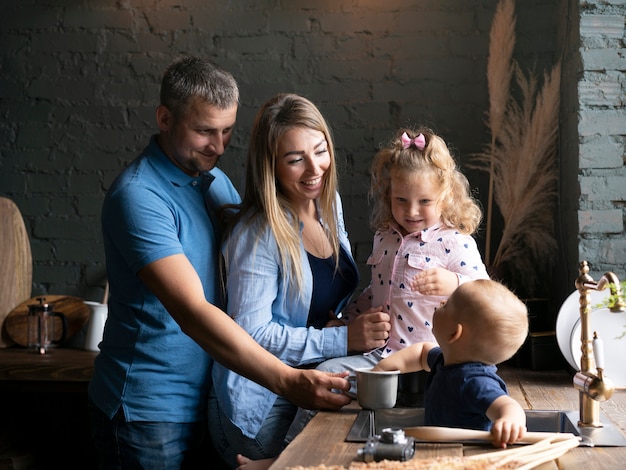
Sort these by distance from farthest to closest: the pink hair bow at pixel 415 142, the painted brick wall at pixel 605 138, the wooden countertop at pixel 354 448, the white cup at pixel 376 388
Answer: the painted brick wall at pixel 605 138 < the pink hair bow at pixel 415 142 < the white cup at pixel 376 388 < the wooden countertop at pixel 354 448

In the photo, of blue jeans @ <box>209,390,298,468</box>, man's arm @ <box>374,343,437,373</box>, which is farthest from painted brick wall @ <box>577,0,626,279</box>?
blue jeans @ <box>209,390,298,468</box>

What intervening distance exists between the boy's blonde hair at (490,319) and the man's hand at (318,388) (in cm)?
35

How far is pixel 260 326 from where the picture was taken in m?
2.20

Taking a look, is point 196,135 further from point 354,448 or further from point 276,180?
point 354,448

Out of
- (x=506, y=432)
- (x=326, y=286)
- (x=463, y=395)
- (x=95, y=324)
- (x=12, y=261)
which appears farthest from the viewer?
(x=12, y=261)

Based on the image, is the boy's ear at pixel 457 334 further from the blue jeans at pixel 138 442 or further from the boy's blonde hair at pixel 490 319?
the blue jeans at pixel 138 442

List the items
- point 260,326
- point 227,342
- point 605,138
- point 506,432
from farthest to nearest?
1. point 605,138
2. point 260,326
3. point 227,342
4. point 506,432

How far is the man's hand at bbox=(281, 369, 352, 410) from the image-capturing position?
1.97 m

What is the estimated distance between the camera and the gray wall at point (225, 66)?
3.49 meters

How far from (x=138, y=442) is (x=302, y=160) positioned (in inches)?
36.6

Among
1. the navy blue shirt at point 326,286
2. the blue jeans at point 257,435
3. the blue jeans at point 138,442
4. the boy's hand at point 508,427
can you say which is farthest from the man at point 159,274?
the boy's hand at point 508,427

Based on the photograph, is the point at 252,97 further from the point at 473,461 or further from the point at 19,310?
the point at 473,461

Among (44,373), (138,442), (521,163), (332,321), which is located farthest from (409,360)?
(44,373)

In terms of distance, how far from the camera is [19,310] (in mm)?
3580
